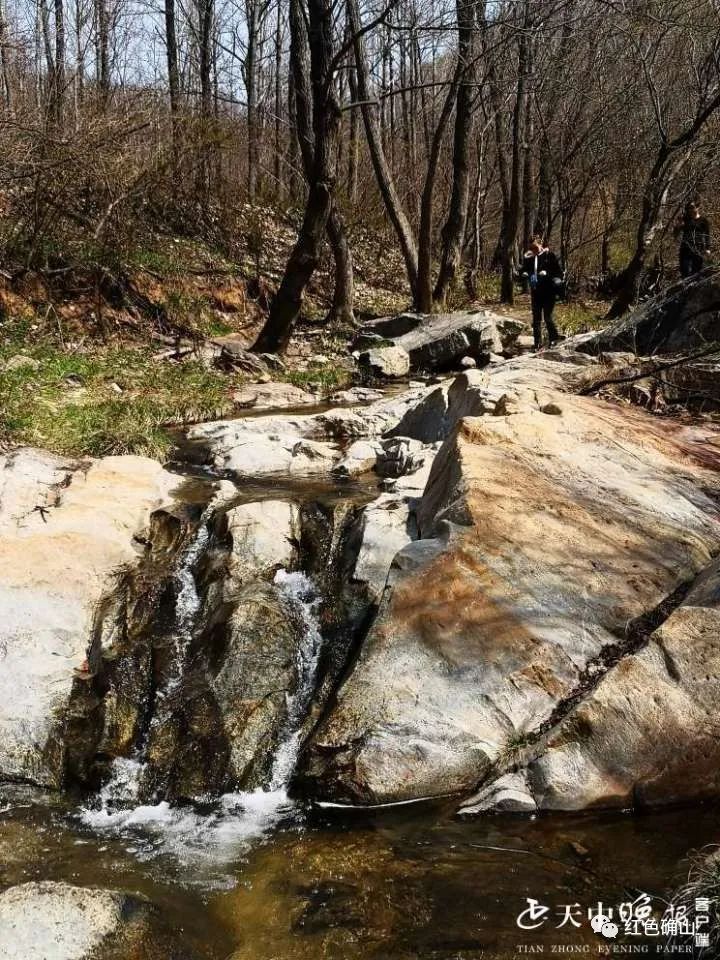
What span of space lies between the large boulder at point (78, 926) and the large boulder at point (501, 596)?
1025mm

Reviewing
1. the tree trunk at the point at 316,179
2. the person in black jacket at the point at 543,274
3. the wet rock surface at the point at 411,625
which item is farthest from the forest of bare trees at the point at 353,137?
the wet rock surface at the point at 411,625

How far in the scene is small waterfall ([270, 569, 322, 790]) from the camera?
13.6ft

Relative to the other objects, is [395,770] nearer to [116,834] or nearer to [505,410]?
[116,834]

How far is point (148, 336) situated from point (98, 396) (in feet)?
10.3

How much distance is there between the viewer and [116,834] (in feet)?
12.4

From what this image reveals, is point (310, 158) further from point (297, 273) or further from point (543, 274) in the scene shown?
point (543, 274)

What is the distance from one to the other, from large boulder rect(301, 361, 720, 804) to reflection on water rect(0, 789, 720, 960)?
29 centimetres

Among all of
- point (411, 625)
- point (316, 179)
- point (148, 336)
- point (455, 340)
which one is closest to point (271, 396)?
point (148, 336)

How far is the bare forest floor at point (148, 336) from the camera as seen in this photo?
27.5ft

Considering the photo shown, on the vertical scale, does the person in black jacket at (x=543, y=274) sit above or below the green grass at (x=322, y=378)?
above

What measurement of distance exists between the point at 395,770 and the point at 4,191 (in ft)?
35.3

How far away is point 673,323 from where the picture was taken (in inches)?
390

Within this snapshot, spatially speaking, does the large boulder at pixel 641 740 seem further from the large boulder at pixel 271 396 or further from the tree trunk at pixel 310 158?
the tree trunk at pixel 310 158

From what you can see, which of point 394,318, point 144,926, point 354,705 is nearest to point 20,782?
point 144,926
